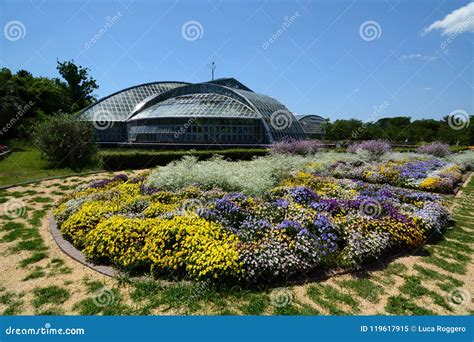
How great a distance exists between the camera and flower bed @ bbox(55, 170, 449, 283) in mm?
5059

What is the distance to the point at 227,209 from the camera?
22.2ft

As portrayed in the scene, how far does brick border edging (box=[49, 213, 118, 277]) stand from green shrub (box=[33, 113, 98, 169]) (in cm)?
1216

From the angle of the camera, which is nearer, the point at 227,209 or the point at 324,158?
the point at 227,209

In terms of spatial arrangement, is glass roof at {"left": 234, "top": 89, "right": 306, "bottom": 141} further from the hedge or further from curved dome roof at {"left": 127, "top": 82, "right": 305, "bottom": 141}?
the hedge

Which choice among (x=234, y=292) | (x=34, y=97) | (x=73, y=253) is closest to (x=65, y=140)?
(x=73, y=253)

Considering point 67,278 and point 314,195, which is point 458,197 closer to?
point 314,195

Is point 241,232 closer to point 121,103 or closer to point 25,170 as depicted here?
point 25,170

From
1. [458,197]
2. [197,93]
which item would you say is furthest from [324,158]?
[197,93]

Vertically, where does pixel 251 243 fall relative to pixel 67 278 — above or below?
above

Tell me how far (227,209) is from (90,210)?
3.40m

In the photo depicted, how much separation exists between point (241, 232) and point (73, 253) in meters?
3.50

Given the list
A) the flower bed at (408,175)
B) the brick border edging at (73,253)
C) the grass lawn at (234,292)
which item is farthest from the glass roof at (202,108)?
the grass lawn at (234,292)

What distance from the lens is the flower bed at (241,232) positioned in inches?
199

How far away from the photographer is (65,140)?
18391mm
